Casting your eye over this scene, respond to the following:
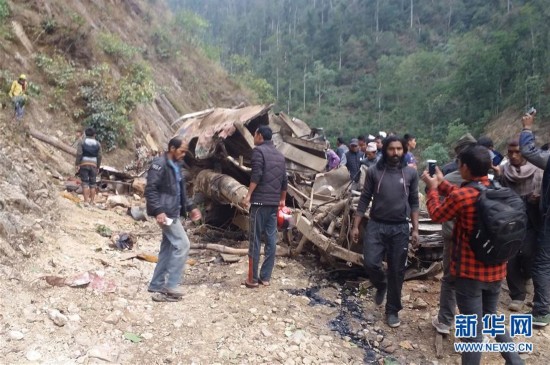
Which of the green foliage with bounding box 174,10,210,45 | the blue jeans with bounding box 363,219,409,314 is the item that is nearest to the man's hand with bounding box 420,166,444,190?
the blue jeans with bounding box 363,219,409,314

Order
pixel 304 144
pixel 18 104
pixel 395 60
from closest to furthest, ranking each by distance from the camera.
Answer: pixel 304 144
pixel 18 104
pixel 395 60

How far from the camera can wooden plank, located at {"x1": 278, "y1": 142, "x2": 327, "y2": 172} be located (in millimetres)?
7195

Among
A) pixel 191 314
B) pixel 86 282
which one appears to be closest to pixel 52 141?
pixel 86 282

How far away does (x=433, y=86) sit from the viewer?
38.3m

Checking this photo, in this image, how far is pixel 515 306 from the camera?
4250 millimetres

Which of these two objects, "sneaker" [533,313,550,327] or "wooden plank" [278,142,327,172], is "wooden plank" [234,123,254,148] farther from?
"sneaker" [533,313,550,327]

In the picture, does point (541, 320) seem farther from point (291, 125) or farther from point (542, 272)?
point (291, 125)

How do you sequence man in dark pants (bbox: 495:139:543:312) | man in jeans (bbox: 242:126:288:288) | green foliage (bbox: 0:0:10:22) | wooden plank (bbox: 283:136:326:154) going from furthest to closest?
green foliage (bbox: 0:0:10:22), wooden plank (bbox: 283:136:326:154), man in jeans (bbox: 242:126:288:288), man in dark pants (bbox: 495:139:543:312)

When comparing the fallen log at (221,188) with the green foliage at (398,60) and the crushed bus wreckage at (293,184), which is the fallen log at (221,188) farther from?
the green foliage at (398,60)

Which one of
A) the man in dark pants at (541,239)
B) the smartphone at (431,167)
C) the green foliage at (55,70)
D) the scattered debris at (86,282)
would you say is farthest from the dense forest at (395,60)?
the scattered debris at (86,282)

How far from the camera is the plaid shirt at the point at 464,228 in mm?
2830

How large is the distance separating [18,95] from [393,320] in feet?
30.5

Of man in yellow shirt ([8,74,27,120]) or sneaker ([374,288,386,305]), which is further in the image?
man in yellow shirt ([8,74,27,120])

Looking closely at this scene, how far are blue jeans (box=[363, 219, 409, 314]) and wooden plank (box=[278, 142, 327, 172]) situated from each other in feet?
11.0
